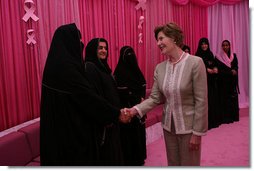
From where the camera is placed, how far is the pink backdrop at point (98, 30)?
89.4 inches

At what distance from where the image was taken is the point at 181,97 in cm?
147

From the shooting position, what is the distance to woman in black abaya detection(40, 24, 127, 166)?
1435 mm

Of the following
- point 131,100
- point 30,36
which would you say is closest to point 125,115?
point 131,100

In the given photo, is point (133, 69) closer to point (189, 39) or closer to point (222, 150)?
point (222, 150)

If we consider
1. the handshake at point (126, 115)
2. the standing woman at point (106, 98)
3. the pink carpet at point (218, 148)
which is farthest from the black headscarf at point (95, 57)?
the pink carpet at point (218, 148)

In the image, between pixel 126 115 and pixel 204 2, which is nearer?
pixel 126 115

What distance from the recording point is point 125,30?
11.6ft

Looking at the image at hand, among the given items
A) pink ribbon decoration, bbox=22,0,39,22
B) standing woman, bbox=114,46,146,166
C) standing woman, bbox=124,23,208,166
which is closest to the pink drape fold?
standing woman, bbox=114,46,146,166

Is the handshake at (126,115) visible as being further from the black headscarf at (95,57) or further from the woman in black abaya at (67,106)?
the black headscarf at (95,57)

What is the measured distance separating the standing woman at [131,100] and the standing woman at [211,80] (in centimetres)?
154

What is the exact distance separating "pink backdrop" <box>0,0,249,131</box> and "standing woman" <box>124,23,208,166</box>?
4.41ft

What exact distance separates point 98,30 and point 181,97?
1.99m

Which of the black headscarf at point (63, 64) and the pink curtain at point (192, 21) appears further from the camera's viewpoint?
the pink curtain at point (192, 21)

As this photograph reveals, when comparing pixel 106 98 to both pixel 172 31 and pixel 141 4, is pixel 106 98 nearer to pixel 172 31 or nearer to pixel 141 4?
pixel 172 31
